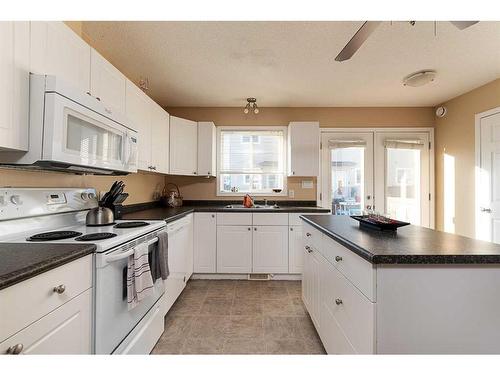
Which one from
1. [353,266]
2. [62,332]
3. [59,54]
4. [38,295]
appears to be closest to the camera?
[38,295]

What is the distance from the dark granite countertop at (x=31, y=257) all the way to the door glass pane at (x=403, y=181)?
382 cm

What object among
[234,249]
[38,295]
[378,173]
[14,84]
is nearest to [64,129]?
[14,84]

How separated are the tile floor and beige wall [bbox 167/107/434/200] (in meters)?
1.39

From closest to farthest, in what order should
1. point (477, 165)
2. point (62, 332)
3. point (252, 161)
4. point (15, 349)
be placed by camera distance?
point (15, 349) → point (62, 332) → point (477, 165) → point (252, 161)

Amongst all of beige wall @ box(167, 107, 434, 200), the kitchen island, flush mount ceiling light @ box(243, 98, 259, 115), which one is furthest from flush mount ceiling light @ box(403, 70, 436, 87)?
the kitchen island

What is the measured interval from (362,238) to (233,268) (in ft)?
6.92

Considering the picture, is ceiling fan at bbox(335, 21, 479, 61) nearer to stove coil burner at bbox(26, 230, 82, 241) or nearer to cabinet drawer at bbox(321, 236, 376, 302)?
cabinet drawer at bbox(321, 236, 376, 302)

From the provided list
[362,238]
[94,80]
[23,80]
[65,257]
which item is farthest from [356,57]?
[65,257]

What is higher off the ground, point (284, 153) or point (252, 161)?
point (284, 153)

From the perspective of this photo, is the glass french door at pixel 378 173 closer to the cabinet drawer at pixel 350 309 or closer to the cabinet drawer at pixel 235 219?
the cabinet drawer at pixel 235 219

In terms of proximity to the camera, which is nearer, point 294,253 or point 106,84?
point 106,84

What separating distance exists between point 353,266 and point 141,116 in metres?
2.19

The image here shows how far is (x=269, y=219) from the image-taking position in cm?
305

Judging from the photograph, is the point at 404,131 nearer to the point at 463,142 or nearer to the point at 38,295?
the point at 463,142
